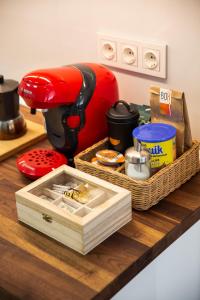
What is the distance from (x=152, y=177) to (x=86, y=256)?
253mm

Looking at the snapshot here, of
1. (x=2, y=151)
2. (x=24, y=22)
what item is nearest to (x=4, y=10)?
(x=24, y=22)

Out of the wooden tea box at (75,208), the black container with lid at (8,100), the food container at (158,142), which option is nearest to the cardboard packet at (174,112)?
the food container at (158,142)

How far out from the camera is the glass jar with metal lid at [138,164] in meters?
1.26

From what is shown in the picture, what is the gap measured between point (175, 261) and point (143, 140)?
0.34 metres

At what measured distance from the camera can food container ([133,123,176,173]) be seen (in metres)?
1.28

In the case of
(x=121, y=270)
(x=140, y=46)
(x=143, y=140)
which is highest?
(x=140, y=46)

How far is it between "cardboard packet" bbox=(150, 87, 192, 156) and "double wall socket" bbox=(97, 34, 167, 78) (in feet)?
0.54

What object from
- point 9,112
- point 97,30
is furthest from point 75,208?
point 97,30

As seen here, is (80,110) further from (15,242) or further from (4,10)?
(4,10)

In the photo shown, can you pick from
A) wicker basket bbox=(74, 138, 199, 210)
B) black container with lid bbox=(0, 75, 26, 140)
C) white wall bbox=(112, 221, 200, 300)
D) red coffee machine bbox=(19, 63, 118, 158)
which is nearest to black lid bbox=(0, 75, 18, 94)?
black container with lid bbox=(0, 75, 26, 140)

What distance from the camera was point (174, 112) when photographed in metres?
1.34

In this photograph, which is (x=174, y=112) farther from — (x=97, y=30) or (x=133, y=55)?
(x=97, y=30)

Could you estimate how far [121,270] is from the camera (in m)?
1.11

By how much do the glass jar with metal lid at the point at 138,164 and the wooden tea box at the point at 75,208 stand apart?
0.06 m
